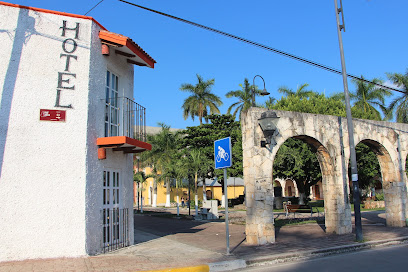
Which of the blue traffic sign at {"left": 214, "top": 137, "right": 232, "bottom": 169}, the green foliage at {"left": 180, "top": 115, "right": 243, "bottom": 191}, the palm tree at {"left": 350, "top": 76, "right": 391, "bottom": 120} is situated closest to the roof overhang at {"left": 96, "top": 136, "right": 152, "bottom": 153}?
the blue traffic sign at {"left": 214, "top": 137, "right": 232, "bottom": 169}

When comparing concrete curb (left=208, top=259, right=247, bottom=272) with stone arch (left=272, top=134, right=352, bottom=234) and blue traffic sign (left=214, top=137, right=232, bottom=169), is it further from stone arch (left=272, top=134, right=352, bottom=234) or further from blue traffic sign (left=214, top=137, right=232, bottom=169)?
stone arch (left=272, top=134, right=352, bottom=234)

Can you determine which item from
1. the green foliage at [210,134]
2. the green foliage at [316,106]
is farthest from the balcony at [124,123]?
the green foliage at [210,134]

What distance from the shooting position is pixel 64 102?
8859 millimetres

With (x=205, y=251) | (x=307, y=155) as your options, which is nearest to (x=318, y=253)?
(x=205, y=251)

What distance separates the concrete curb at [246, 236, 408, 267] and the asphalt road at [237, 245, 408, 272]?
244mm

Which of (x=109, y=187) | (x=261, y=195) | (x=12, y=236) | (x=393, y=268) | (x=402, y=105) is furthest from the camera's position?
(x=402, y=105)

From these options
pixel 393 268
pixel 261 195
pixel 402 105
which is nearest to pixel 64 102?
pixel 261 195

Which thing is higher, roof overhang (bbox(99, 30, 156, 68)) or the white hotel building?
roof overhang (bbox(99, 30, 156, 68))

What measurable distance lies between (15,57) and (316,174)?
2409cm

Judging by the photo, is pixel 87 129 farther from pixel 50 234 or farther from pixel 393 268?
pixel 393 268

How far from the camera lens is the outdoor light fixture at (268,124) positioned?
35.1ft

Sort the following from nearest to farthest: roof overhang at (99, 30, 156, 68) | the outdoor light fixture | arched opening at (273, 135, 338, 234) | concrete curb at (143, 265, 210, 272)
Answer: concrete curb at (143, 265, 210, 272), roof overhang at (99, 30, 156, 68), the outdoor light fixture, arched opening at (273, 135, 338, 234)

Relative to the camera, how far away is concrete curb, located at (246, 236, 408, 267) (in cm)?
816

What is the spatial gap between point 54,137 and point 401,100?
27.2 m
